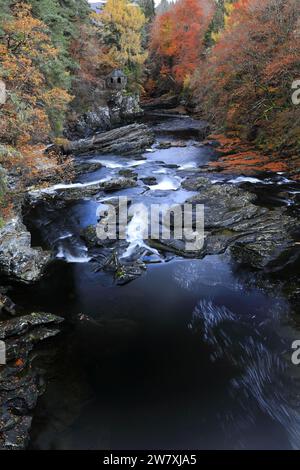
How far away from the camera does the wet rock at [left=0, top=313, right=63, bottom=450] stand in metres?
6.67

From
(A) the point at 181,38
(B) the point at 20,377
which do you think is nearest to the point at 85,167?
(B) the point at 20,377

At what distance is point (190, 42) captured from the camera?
47500 mm

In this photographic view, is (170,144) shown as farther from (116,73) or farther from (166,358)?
(166,358)

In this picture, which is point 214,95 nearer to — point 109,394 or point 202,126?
point 202,126

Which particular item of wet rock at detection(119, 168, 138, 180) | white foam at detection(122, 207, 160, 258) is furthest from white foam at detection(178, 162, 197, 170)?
white foam at detection(122, 207, 160, 258)

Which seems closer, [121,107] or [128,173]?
[128,173]

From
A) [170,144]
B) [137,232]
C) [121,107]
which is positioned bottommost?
[137,232]

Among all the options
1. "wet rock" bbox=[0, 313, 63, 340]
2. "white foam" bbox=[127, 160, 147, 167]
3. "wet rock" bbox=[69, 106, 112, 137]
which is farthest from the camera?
"wet rock" bbox=[69, 106, 112, 137]

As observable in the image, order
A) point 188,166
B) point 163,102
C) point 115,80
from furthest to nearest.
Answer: point 163,102 < point 115,80 < point 188,166

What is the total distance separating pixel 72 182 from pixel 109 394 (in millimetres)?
14836

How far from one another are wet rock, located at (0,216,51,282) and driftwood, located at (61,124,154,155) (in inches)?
542

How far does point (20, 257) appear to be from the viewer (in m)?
12.0

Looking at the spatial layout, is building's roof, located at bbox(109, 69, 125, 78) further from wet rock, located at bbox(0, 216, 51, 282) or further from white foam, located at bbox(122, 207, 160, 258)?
wet rock, located at bbox(0, 216, 51, 282)

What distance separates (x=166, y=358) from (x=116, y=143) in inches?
854
